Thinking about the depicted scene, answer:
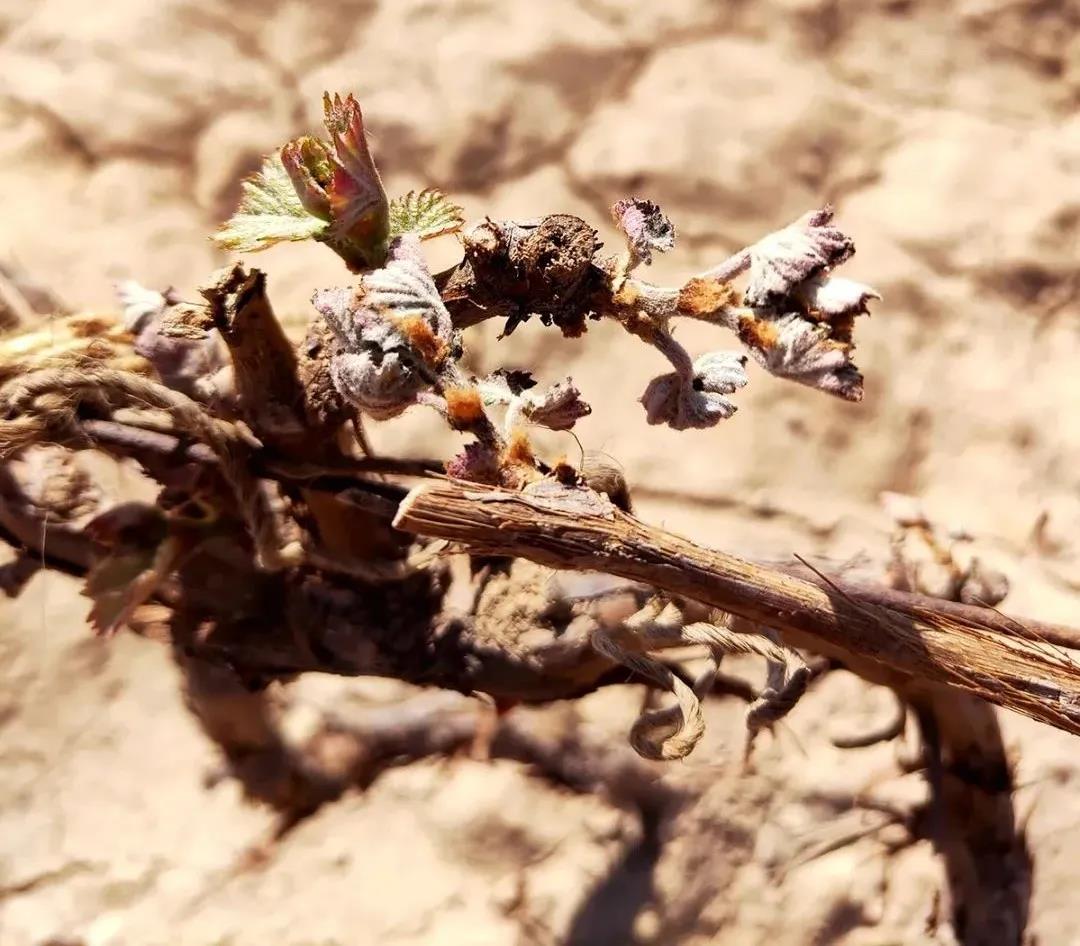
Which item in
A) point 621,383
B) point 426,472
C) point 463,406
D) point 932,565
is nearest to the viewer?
point 463,406

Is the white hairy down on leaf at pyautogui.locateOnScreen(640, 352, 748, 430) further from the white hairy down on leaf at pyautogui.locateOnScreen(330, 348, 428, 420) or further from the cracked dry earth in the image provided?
the cracked dry earth

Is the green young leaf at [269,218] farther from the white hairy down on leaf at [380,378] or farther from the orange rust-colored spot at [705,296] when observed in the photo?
the orange rust-colored spot at [705,296]

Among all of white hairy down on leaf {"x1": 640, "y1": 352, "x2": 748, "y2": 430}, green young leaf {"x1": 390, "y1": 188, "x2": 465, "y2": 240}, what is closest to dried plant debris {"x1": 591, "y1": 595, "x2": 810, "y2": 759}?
white hairy down on leaf {"x1": 640, "y1": 352, "x2": 748, "y2": 430}

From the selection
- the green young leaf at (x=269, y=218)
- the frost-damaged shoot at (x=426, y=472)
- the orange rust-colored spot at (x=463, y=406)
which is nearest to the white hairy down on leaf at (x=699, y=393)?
the frost-damaged shoot at (x=426, y=472)

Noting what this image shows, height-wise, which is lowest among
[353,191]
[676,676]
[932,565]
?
[932,565]

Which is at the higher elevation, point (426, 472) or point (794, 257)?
point (794, 257)

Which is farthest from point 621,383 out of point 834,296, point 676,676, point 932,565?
point 834,296

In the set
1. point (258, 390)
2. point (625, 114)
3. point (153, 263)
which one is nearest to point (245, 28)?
point (153, 263)

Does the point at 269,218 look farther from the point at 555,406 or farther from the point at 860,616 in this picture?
the point at 860,616
